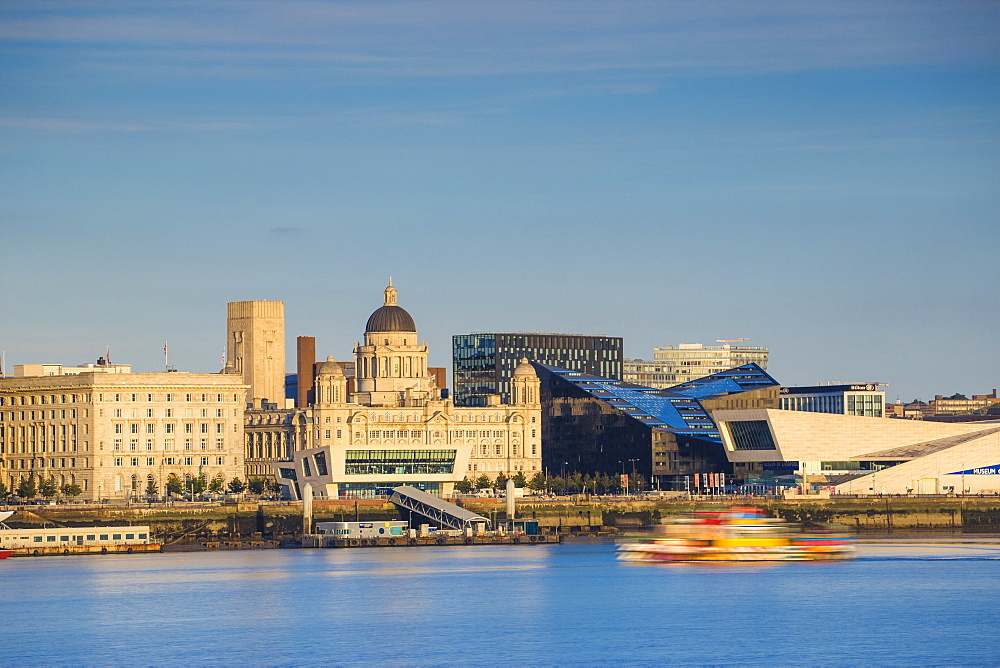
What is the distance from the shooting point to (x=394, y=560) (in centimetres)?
16425

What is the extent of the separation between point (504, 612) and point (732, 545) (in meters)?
43.8

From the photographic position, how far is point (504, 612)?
118m

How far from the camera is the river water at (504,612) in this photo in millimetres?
100500

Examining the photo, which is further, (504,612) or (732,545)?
(732,545)

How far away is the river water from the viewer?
100500mm

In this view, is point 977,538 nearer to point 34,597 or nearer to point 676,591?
point 676,591

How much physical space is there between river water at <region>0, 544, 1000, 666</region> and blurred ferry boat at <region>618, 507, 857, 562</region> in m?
2.63

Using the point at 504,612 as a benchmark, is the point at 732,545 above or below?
above

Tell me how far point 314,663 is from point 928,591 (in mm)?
45887

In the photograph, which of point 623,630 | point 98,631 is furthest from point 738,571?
point 98,631

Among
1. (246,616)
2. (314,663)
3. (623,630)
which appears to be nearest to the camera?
(314,663)

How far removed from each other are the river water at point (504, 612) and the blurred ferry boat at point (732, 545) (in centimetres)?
263

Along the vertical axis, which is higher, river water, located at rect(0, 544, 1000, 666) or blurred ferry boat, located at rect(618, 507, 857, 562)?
blurred ferry boat, located at rect(618, 507, 857, 562)

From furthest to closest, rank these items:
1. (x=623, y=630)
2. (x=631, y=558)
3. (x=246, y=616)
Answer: (x=631, y=558) < (x=246, y=616) < (x=623, y=630)
